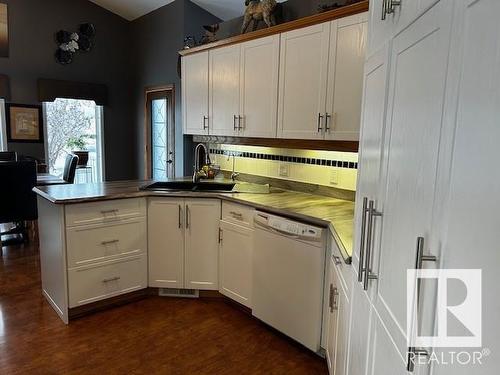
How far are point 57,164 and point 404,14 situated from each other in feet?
20.7

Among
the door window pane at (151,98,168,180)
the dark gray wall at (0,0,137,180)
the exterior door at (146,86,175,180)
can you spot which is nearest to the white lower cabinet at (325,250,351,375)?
the exterior door at (146,86,175,180)

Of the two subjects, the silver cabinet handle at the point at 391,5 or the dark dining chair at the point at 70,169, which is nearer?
the silver cabinet handle at the point at 391,5

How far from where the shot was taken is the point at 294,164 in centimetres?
319

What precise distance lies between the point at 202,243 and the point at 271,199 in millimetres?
745

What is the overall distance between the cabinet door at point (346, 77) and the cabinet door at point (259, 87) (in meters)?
0.54

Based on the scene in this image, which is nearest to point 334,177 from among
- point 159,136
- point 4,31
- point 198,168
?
point 198,168

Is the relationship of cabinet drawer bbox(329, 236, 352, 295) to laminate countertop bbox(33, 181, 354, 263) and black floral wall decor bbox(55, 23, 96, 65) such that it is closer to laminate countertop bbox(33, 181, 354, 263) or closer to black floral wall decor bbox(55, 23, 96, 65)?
laminate countertop bbox(33, 181, 354, 263)

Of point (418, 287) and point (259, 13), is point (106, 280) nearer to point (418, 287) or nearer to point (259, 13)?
point (259, 13)

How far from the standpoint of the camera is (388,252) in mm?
1073

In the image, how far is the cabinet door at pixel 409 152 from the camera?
0.80 meters

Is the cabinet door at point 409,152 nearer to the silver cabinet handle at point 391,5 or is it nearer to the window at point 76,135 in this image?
the silver cabinet handle at point 391,5

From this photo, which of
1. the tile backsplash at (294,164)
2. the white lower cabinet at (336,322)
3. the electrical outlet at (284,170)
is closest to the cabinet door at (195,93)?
the tile backsplash at (294,164)

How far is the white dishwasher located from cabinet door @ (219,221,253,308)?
11 centimetres

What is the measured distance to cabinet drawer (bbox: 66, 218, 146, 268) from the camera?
2.73 meters
